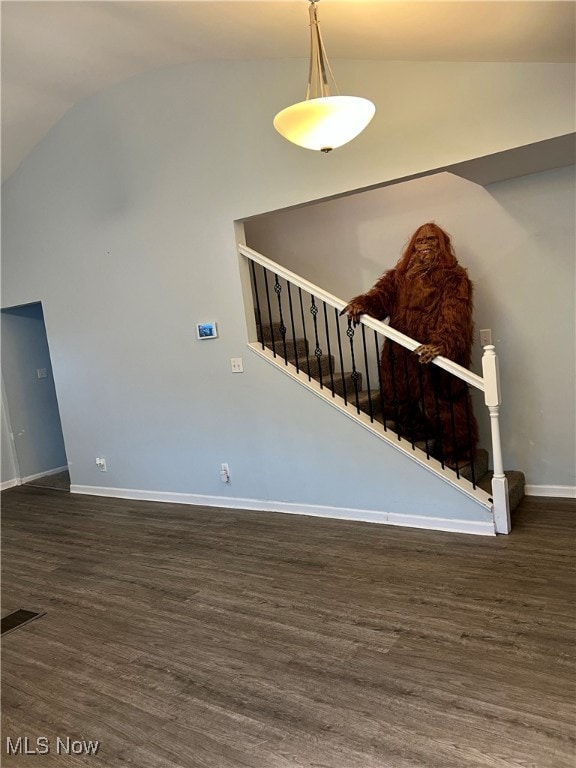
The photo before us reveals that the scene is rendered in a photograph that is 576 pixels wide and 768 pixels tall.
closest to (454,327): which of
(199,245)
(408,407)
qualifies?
(408,407)

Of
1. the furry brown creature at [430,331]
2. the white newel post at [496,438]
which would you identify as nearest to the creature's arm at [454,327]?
the furry brown creature at [430,331]

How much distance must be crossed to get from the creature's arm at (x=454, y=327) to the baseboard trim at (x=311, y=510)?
1027 mm

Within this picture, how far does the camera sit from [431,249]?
352 cm

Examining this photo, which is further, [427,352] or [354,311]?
[354,311]

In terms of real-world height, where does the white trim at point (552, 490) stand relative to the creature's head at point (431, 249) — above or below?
below

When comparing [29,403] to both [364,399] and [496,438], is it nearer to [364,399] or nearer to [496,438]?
[364,399]

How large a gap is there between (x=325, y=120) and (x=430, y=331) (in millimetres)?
1601

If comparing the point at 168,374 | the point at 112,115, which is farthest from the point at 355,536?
the point at 112,115

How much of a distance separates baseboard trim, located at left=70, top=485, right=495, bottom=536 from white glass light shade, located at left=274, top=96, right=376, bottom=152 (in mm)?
2291

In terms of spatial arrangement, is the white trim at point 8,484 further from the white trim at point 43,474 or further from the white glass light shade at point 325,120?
the white glass light shade at point 325,120

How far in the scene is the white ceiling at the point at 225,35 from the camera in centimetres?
230

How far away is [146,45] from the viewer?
3.58 meters

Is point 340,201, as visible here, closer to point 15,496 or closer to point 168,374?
point 168,374

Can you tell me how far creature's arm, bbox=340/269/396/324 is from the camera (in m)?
3.55
